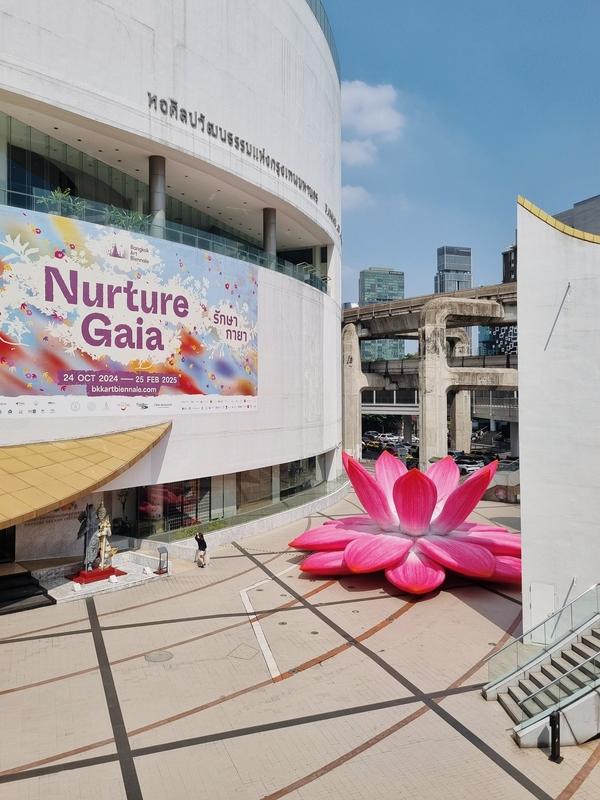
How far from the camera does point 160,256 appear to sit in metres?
20.6

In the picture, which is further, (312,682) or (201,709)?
(312,682)

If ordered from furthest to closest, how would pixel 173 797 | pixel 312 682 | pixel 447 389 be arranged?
pixel 447 389 → pixel 312 682 → pixel 173 797

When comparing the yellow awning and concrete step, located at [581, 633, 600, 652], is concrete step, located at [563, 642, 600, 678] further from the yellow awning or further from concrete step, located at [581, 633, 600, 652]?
the yellow awning

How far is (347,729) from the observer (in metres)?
9.63

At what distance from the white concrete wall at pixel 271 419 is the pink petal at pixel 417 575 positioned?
939cm

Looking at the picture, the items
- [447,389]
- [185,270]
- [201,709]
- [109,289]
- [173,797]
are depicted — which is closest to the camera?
[173,797]

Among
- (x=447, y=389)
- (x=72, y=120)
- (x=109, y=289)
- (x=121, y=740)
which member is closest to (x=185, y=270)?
(x=109, y=289)

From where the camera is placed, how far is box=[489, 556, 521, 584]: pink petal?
52.5 feet

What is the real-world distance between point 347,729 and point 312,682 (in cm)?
178

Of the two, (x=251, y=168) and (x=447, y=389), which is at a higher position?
(x=251, y=168)

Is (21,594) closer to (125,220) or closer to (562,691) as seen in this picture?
(125,220)

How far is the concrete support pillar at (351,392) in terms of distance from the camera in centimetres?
4475

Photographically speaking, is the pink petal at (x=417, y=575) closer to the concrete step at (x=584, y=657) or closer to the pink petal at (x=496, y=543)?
the pink petal at (x=496, y=543)

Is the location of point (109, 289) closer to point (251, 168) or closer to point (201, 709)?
point (251, 168)
